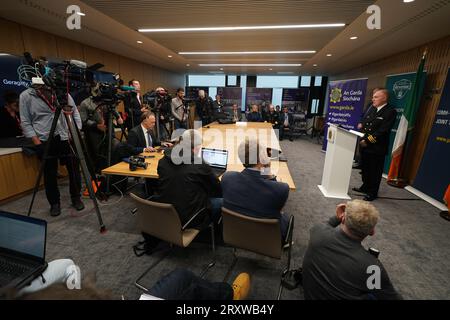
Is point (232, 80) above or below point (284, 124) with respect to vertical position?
above

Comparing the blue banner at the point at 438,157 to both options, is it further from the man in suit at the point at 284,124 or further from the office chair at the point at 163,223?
the man in suit at the point at 284,124

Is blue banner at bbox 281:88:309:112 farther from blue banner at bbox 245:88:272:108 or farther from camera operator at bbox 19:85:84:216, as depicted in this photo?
camera operator at bbox 19:85:84:216

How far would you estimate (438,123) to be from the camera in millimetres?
3484

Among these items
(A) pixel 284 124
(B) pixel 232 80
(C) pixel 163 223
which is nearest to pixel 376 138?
(C) pixel 163 223

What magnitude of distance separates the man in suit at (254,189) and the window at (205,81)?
416 inches

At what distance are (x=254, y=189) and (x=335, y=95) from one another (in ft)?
17.6

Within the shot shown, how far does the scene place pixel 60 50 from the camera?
4336 mm

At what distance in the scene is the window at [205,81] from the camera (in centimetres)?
1145

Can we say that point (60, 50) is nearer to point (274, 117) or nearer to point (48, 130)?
point (48, 130)

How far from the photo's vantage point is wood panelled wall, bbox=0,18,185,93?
3471mm

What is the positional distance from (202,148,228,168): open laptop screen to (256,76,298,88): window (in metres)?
9.42

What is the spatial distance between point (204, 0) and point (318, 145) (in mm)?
6415
